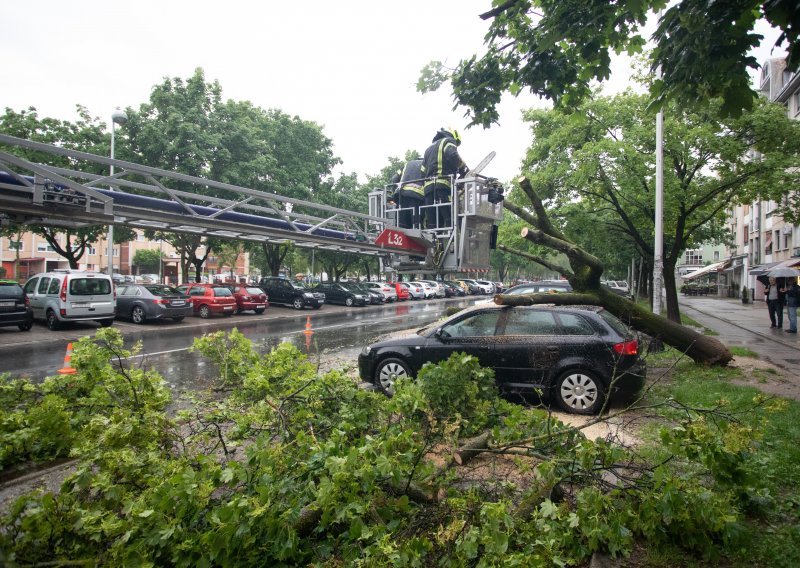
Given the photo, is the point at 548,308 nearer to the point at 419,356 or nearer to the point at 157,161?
the point at 419,356

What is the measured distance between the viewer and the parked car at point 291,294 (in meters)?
26.0

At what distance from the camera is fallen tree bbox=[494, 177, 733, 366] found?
24.6 ft

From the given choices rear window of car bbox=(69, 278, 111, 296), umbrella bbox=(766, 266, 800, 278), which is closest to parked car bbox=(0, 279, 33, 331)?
rear window of car bbox=(69, 278, 111, 296)

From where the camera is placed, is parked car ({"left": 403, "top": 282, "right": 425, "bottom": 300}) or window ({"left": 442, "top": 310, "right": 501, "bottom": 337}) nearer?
window ({"left": 442, "top": 310, "right": 501, "bottom": 337})

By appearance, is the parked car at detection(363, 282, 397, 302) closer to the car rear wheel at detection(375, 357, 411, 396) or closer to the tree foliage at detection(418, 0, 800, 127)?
the car rear wheel at detection(375, 357, 411, 396)

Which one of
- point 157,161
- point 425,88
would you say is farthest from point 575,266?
point 157,161

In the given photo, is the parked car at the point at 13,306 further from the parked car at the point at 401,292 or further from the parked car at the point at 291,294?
the parked car at the point at 401,292

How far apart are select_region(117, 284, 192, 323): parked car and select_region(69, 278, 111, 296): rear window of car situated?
188 cm

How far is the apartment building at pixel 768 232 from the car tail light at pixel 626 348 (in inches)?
898

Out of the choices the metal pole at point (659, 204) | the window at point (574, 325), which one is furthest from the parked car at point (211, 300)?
the window at point (574, 325)

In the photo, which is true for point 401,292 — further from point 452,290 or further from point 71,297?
point 71,297

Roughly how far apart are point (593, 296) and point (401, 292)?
2859 centimetres

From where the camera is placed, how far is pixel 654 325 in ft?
26.1

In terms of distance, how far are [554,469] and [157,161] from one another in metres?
22.8
